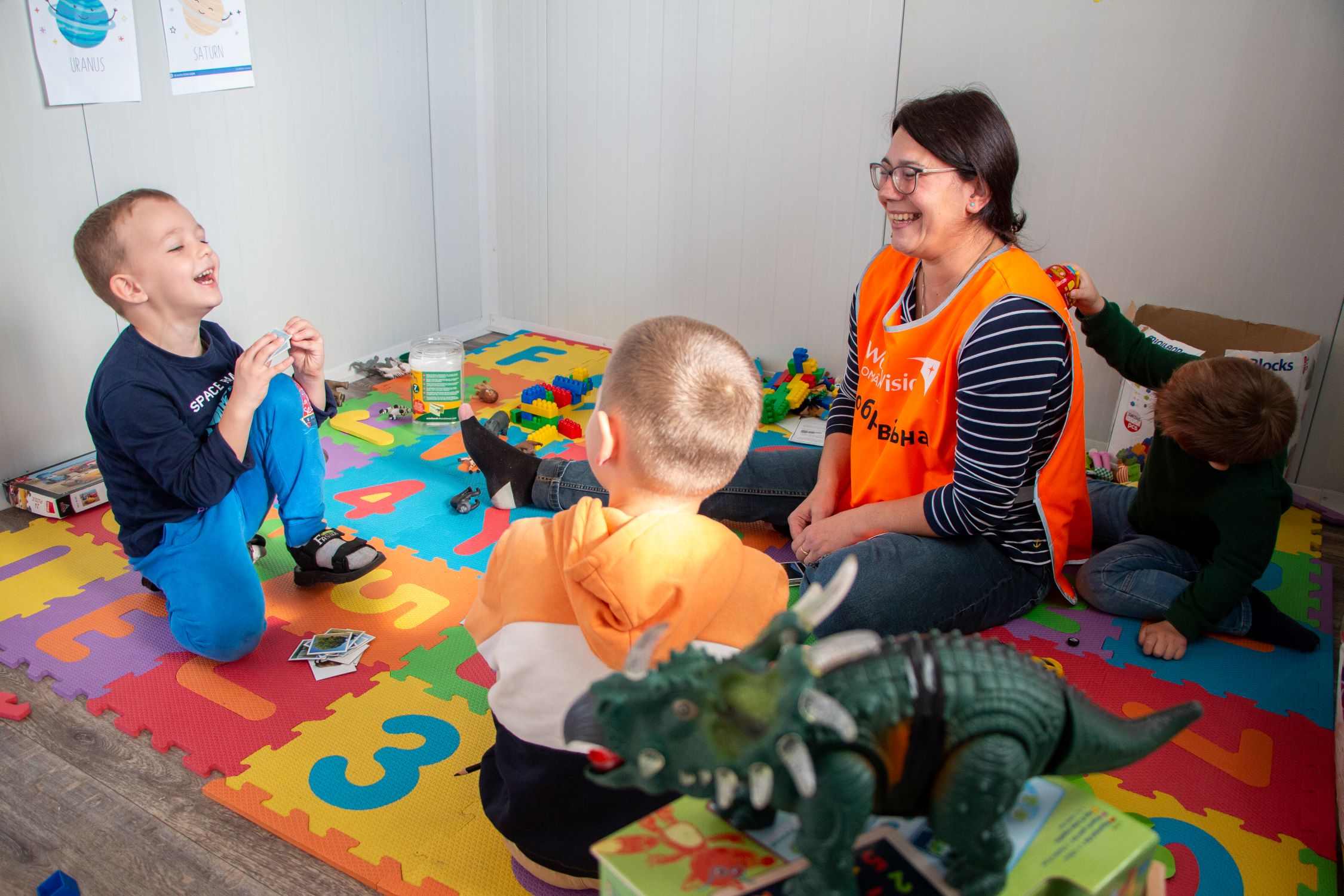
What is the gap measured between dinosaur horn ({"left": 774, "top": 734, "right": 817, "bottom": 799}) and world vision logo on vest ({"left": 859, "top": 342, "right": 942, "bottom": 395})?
1.09 m

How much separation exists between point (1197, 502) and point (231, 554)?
1.85 meters

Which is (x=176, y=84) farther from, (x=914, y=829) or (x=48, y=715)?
(x=914, y=829)

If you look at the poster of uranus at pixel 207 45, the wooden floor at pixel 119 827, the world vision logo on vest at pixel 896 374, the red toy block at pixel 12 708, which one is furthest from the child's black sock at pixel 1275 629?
the poster of uranus at pixel 207 45

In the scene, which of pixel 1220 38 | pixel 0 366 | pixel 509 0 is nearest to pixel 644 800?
pixel 0 366

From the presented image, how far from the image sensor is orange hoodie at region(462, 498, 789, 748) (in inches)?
40.1

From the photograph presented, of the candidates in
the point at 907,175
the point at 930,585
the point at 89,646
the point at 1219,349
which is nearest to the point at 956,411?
the point at 930,585

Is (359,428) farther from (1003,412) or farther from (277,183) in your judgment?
(1003,412)

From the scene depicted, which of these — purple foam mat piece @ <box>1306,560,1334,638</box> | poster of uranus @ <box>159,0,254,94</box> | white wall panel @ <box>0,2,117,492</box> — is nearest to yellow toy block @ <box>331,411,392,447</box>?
white wall panel @ <box>0,2,117,492</box>

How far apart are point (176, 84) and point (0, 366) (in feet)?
2.85

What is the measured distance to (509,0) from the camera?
344cm

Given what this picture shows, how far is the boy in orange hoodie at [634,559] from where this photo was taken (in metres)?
1.03

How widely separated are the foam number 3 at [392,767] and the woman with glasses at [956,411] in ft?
2.26

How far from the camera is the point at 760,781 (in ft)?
2.59

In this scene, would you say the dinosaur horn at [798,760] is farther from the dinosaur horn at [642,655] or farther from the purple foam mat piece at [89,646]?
the purple foam mat piece at [89,646]
